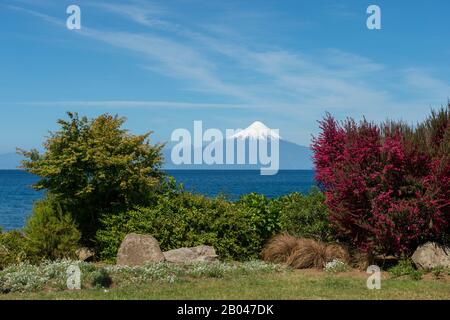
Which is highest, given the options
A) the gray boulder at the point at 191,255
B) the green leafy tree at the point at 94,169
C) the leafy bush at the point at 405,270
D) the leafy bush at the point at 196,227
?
the green leafy tree at the point at 94,169

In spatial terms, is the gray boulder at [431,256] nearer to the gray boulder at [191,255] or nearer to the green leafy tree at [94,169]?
the gray boulder at [191,255]

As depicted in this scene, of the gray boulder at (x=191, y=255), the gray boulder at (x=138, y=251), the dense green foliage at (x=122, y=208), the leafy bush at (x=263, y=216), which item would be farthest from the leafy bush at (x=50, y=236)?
the leafy bush at (x=263, y=216)

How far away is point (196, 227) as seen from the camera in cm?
1602

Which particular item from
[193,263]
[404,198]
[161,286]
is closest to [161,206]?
[193,263]

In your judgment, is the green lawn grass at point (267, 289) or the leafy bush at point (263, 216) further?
the leafy bush at point (263, 216)

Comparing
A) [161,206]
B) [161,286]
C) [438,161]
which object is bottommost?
[161,286]

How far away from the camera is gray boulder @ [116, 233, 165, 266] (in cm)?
1423

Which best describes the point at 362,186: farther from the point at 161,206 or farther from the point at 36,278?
the point at 36,278

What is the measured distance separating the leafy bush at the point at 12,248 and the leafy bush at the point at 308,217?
6864 millimetres

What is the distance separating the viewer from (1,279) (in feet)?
39.0

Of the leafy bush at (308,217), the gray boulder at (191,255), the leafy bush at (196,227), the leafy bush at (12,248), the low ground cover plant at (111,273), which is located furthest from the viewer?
the leafy bush at (308,217)

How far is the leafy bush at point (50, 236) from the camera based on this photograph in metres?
15.5

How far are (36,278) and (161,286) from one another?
260 cm

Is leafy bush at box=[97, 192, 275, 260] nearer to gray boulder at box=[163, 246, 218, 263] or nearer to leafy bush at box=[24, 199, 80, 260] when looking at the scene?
gray boulder at box=[163, 246, 218, 263]
